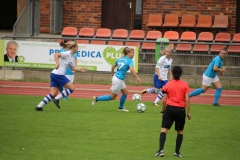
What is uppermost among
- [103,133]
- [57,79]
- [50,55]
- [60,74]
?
[50,55]

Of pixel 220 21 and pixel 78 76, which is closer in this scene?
pixel 78 76

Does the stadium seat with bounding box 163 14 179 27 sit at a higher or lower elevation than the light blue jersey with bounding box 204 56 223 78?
higher

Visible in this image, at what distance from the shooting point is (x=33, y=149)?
11.9 m

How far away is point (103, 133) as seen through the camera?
13.9 meters

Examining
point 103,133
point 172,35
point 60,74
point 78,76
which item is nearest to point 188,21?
point 172,35

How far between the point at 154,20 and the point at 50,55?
6.00 m

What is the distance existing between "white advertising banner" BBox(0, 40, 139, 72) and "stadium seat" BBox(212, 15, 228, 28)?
5328 millimetres

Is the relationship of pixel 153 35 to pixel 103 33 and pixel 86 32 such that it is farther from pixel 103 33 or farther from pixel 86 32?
pixel 86 32

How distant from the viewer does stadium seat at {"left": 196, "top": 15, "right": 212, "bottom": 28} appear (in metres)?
27.9

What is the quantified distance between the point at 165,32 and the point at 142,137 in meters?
14.3

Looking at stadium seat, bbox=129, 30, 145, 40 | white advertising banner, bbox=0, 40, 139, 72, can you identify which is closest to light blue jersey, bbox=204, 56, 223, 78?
white advertising banner, bbox=0, 40, 139, 72

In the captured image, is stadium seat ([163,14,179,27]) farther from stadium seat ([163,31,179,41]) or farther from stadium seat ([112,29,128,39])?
stadium seat ([112,29,128,39])

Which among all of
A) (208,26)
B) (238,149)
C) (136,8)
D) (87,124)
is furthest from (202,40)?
(238,149)

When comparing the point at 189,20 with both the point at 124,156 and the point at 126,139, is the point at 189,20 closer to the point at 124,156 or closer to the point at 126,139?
the point at 126,139
